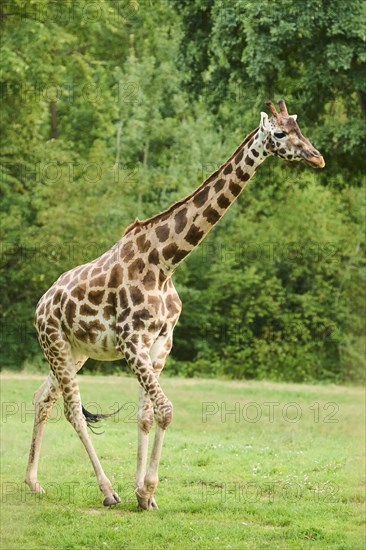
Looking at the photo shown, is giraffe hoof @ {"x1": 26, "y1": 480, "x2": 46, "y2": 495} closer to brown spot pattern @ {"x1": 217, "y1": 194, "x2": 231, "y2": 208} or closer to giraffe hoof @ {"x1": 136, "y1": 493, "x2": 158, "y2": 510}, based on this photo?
giraffe hoof @ {"x1": 136, "y1": 493, "x2": 158, "y2": 510}

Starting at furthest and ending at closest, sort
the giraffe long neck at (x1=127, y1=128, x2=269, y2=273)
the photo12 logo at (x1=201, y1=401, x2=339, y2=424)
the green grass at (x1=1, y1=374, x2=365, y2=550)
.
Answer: the photo12 logo at (x1=201, y1=401, x2=339, y2=424)
the giraffe long neck at (x1=127, y1=128, x2=269, y2=273)
the green grass at (x1=1, y1=374, x2=365, y2=550)

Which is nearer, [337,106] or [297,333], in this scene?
[337,106]

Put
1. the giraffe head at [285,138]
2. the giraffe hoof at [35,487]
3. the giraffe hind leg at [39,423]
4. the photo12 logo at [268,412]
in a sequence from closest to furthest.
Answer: the giraffe head at [285,138] < the giraffe hoof at [35,487] < the giraffe hind leg at [39,423] < the photo12 logo at [268,412]

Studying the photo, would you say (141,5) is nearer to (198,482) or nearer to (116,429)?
(116,429)

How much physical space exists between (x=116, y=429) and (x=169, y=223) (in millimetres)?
7190

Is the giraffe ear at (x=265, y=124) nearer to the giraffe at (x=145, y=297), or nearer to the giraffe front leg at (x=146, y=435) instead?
the giraffe at (x=145, y=297)

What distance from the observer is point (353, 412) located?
20.3 m

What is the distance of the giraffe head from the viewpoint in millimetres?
9320

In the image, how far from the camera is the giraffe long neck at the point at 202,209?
9852 mm

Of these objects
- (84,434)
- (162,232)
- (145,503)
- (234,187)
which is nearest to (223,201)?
(234,187)

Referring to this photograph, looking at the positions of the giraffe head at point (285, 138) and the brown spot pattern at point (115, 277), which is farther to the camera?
the brown spot pattern at point (115, 277)

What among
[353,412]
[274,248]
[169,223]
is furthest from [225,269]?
[169,223]

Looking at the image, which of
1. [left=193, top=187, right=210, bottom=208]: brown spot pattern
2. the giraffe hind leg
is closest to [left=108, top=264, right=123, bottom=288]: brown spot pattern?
[left=193, top=187, right=210, bottom=208]: brown spot pattern

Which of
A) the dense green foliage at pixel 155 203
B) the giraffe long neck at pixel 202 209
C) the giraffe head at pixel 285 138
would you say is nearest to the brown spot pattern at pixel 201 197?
the giraffe long neck at pixel 202 209
